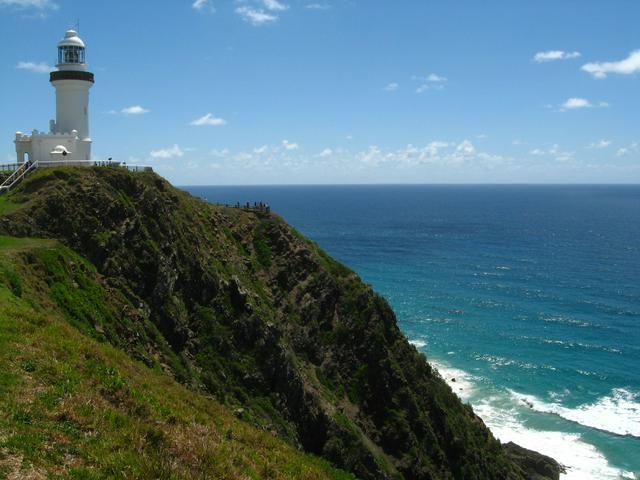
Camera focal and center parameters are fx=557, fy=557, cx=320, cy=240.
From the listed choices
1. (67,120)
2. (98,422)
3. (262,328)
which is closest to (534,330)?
(262,328)

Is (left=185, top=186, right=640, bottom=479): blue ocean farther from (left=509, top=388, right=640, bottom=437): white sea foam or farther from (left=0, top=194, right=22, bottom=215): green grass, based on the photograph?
(left=0, top=194, right=22, bottom=215): green grass

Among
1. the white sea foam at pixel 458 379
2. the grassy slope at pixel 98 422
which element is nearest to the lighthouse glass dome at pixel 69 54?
the grassy slope at pixel 98 422

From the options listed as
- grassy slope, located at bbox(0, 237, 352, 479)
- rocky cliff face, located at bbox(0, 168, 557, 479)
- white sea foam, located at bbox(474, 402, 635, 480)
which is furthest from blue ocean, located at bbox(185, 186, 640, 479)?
grassy slope, located at bbox(0, 237, 352, 479)

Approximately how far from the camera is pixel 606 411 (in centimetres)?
5506

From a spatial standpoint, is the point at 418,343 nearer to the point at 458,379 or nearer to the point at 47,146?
the point at 458,379

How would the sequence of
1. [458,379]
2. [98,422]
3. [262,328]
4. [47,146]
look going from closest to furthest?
[98,422]
[262,328]
[47,146]
[458,379]

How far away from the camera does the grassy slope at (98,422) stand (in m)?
12.3

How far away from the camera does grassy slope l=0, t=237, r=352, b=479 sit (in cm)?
1228

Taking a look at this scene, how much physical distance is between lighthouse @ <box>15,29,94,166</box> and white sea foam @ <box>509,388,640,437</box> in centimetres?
4960

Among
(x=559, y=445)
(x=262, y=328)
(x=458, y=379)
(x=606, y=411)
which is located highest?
(x=262, y=328)

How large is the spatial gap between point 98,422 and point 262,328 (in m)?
27.1

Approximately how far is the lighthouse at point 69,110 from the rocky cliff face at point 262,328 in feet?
24.8

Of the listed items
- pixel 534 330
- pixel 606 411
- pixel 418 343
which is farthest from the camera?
pixel 534 330

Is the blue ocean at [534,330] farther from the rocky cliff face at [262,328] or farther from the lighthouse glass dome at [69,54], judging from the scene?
the lighthouse glass dome at [69,54]
